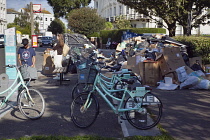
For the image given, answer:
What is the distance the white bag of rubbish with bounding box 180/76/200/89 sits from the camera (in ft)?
32.5

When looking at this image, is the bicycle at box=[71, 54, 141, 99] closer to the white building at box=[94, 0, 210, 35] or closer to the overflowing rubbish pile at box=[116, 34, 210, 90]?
the overflowing rubbish pile at box=[116, 34, 210, 90]

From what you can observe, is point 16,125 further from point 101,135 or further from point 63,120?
point 101,135

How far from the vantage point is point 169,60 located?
1111cm

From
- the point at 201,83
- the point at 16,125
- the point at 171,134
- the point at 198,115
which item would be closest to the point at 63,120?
the point at 16,125

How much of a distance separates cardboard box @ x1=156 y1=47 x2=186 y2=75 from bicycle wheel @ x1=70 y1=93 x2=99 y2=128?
5.48 metres

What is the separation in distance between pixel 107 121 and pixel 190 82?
4596mm

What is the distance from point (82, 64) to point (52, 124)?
4.61ft

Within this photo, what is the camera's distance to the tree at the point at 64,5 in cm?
5809

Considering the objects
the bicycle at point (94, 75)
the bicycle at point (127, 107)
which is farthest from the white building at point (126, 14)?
the bicycle at point (127, 107)

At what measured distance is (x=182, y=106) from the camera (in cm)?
769

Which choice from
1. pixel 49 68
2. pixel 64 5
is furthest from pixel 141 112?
pixel 64 5

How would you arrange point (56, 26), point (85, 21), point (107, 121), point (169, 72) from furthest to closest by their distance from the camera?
point (56, 26) < point (85, 21) < point (169, 72) < point (107, 121)

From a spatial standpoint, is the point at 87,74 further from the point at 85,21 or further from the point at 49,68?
the point at 85,21

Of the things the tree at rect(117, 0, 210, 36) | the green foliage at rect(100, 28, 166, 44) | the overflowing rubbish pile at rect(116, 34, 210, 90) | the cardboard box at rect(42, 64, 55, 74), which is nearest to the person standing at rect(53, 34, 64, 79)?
the cardboard box at rect(42, 64, 55, 74)
